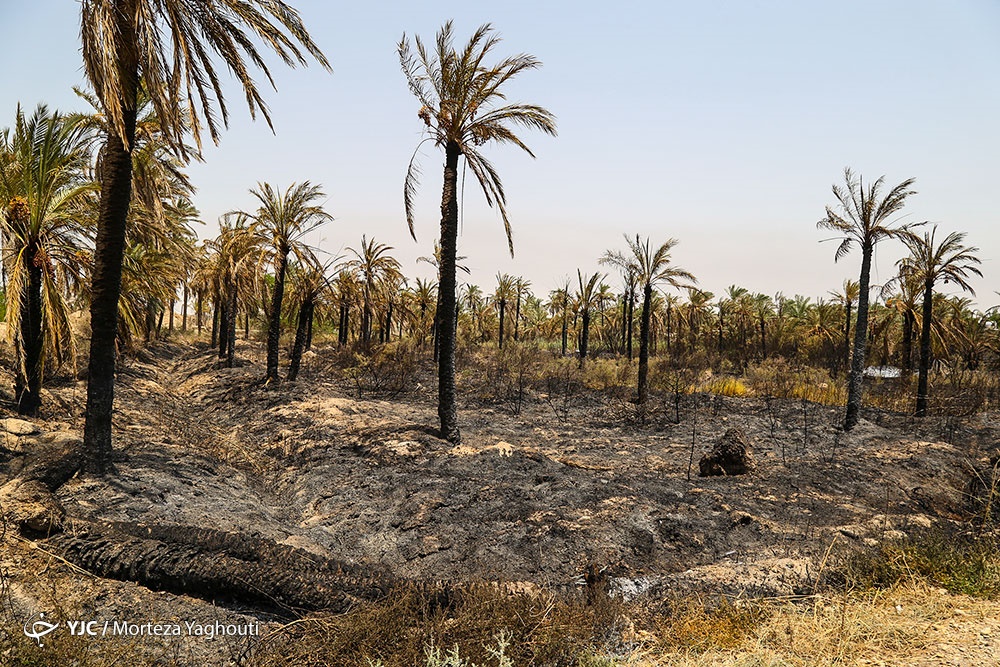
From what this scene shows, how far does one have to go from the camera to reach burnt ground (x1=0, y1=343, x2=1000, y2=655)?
6.96 m

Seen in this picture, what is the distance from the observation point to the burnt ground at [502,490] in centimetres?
696

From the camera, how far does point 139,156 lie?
10.1 meters

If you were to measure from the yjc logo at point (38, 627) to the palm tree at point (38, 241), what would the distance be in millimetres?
6785

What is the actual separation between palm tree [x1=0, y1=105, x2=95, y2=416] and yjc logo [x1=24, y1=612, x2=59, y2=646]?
22.3 feet

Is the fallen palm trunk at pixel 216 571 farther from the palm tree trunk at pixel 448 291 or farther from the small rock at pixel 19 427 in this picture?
the palm tree trunk at pixel 448 291

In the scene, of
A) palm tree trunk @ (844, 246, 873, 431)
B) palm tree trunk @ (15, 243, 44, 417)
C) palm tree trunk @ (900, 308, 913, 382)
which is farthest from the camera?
palm tree trunk @ (900, 308, 913, 382)

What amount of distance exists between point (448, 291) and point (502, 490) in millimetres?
5705

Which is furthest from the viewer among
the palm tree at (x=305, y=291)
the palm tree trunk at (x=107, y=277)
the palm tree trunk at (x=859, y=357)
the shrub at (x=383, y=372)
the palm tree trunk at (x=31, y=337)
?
the shrub at (x=383, y=372)

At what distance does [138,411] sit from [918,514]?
1757 cm

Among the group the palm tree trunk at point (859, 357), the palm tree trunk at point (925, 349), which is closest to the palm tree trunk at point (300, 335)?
the palm tree trunk at point (859, 357)

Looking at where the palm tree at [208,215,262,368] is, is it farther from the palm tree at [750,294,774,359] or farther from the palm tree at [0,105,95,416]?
the palm tree at [750,294,774,359]

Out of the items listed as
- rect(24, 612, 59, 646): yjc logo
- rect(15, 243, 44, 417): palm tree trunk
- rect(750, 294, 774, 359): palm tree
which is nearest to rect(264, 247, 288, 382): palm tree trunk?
rect(15, 243, 44, 417): palm tree trunk

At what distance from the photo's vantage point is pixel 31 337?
9898 millimetres

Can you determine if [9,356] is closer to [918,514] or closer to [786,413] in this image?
[918,514]
